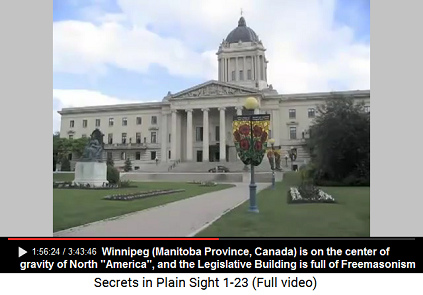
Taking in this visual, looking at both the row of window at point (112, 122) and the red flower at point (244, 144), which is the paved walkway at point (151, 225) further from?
the row of window at point (112, 122)

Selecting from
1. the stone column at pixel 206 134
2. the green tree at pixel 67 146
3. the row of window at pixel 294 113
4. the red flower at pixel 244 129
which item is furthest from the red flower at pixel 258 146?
the row of window at pixel 294 113

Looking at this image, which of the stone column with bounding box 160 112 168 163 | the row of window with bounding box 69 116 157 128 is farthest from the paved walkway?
the row of window with bounding box 69 116 157 128

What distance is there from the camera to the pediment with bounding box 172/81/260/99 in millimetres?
56219

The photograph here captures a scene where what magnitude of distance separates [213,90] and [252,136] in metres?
47.7

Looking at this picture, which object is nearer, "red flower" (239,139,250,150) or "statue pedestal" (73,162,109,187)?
"red flower" (239,139,250,150)

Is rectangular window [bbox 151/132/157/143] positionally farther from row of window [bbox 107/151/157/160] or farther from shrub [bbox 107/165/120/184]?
shrub [bbox 107/165/120/184]

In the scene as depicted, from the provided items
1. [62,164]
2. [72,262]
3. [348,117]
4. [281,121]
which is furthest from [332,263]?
[281,121]

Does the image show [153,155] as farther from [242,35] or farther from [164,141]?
[242,35]

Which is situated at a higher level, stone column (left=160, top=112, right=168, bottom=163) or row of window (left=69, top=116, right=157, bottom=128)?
row of window (left=69, top=116, right=157, bottom=128)

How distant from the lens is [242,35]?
71.1 metres

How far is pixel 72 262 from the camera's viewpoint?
3.57 metres

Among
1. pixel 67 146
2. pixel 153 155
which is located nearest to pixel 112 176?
pixel 67 146

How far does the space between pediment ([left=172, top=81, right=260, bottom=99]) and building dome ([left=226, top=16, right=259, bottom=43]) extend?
18072 mm

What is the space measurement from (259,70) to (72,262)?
216 ft
